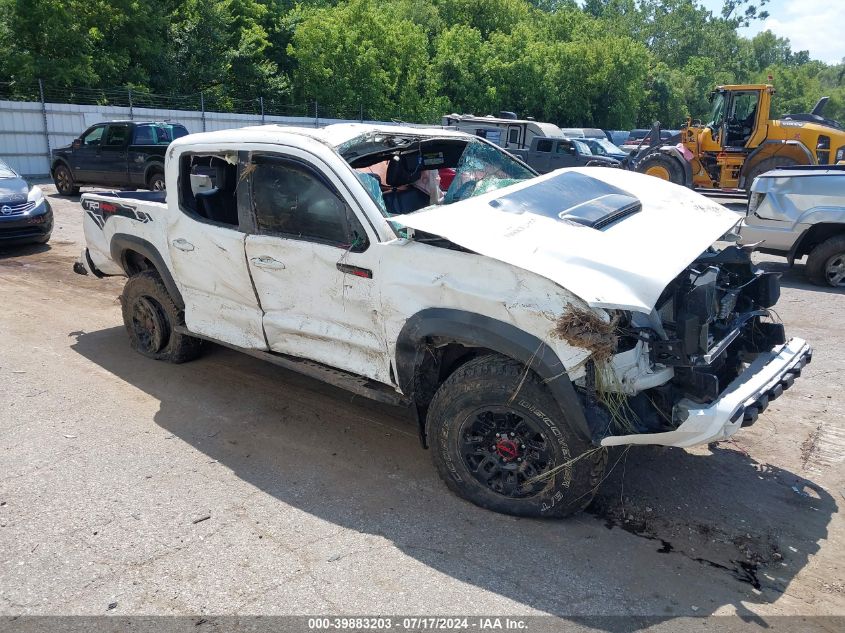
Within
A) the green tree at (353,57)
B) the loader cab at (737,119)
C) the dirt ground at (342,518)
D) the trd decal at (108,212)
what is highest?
the green tree at (353,57)

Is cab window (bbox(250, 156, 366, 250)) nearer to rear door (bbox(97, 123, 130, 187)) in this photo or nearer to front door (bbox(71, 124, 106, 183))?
rear door (bbox(97, 123, 130, 187))

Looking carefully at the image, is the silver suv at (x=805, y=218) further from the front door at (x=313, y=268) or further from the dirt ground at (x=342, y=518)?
the front door at (x=313, y=268)

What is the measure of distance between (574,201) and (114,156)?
521 inches

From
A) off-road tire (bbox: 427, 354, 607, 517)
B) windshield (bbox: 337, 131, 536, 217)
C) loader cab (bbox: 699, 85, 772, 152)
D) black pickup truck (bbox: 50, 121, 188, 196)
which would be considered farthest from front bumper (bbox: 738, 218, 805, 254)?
black pickup truck (bbox: 50, 121, 188, 196)

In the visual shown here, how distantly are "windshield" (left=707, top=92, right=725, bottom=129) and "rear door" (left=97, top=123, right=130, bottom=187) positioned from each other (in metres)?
14.2

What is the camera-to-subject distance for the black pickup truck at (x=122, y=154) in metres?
14.4

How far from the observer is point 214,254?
490cm

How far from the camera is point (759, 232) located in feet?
28.8

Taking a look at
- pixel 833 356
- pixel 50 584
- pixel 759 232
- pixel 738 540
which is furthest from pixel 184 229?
pixel 759 232

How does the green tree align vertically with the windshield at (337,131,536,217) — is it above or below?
above

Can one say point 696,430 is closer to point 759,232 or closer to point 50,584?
point 50,584

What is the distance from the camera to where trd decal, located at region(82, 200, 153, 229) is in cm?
561

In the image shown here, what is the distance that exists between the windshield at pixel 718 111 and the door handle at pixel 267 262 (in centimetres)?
1655

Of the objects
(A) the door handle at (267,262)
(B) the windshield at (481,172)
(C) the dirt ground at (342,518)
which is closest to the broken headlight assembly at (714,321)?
(C) the dirt ground at (342,518)
